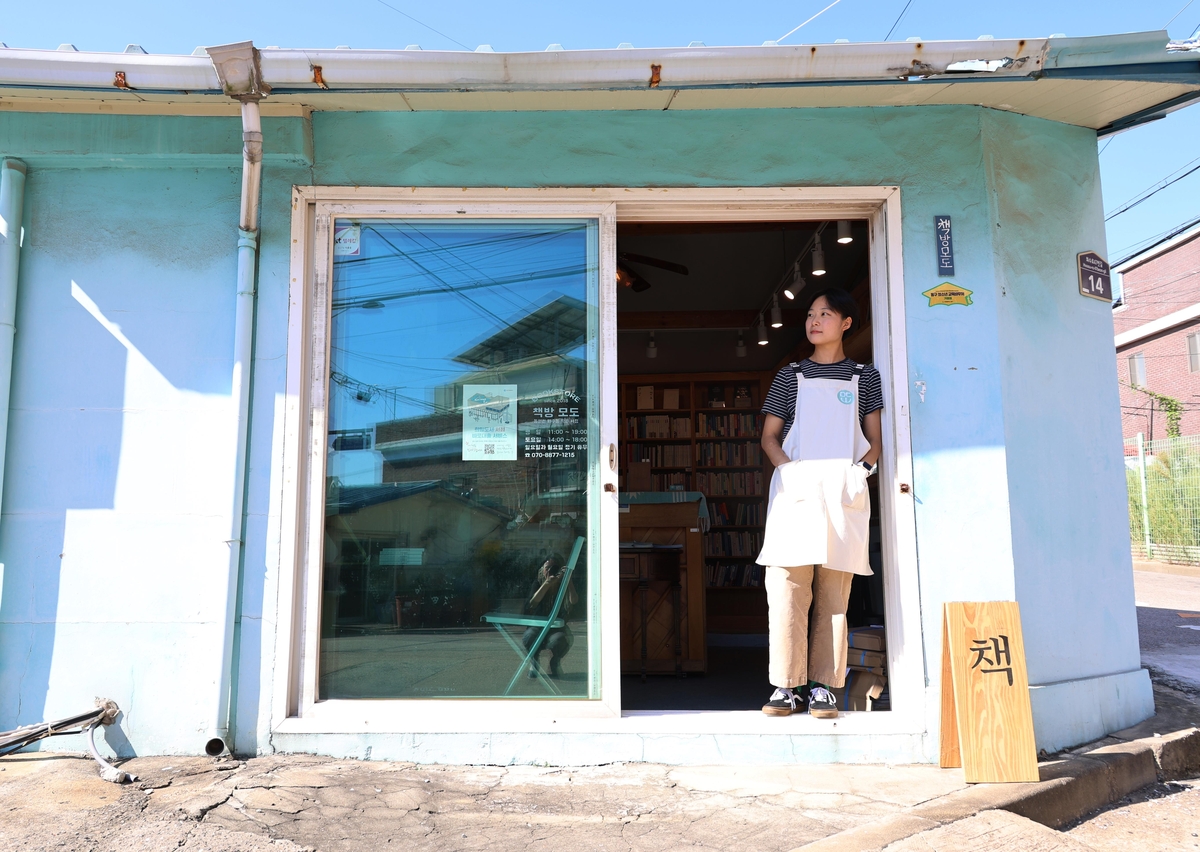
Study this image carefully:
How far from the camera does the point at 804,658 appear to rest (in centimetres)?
353

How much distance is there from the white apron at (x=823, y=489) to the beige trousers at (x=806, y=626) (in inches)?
3.4

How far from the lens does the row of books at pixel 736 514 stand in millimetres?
9312

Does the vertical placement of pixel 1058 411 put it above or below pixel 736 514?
above

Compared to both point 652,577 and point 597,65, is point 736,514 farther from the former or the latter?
point 597,65

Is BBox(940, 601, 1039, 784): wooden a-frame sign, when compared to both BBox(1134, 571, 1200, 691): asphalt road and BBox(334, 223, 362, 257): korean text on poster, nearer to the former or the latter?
BBox(1134, 571, 1200, 691): asphalt road

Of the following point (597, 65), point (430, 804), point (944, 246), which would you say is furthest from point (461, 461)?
point (944, 246)

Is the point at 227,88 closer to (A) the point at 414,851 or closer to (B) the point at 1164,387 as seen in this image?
(A) the point at 414,851

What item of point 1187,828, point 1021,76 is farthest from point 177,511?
point 1187,828

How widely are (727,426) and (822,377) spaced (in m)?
5.95

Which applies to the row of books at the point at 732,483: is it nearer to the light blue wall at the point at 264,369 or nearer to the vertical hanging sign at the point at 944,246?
the light blue wall at the point at 264,369

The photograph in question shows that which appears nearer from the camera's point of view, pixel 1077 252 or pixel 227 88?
pixel 227 88

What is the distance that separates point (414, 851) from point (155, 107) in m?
3.17

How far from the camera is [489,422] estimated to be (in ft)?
11.9

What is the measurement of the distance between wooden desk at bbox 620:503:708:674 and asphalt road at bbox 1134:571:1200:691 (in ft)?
9.46
